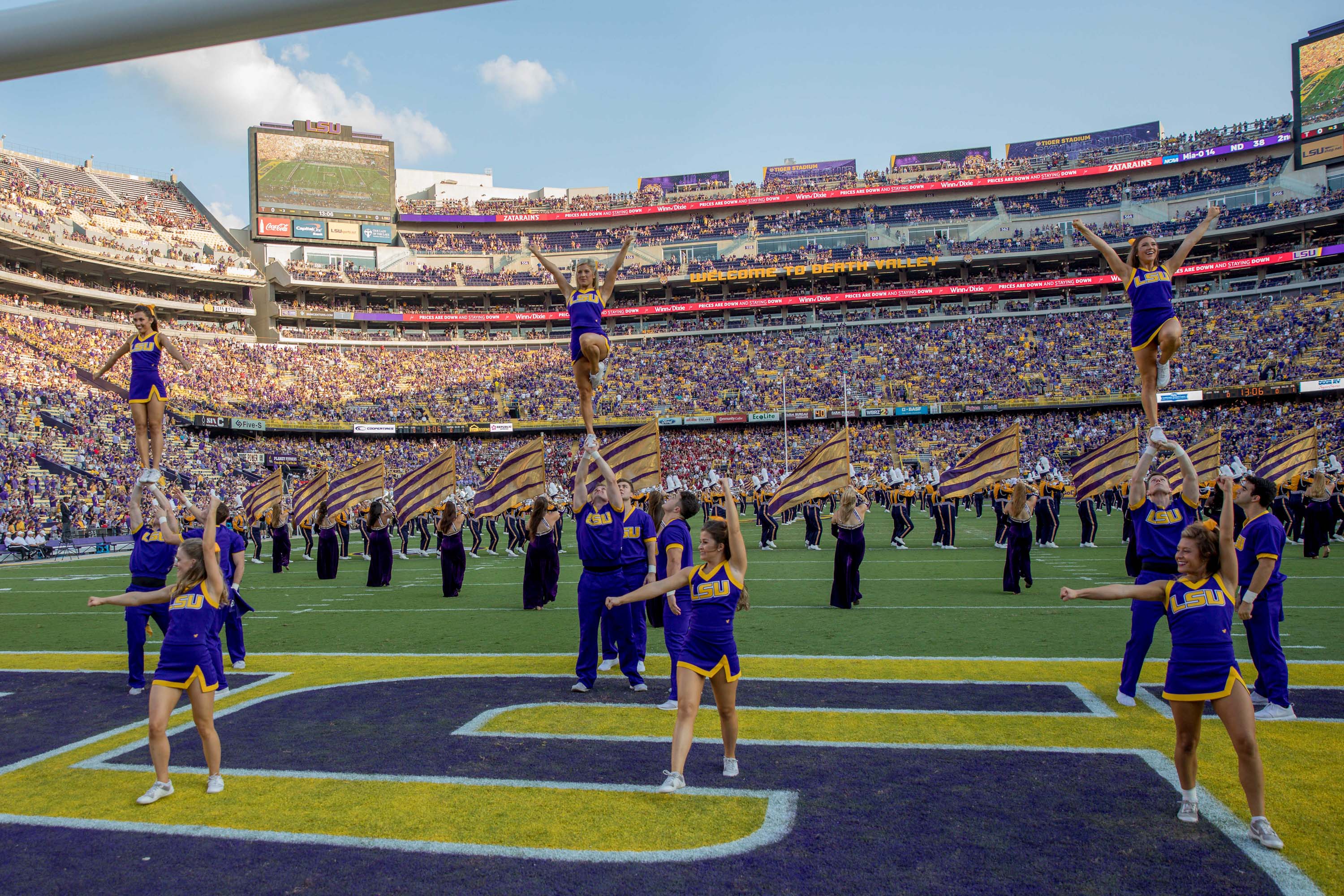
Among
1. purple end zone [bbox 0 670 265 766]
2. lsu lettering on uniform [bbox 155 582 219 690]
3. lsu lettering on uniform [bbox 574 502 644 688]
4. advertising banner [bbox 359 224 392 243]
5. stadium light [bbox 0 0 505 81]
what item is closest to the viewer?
stadium light [bbox 0 0 505 81]

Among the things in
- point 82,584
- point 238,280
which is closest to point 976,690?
point 82,584

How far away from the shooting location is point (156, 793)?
15.3 feet

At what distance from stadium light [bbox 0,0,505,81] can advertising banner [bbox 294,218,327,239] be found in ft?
208

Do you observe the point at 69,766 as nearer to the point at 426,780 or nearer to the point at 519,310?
the point at 426,780

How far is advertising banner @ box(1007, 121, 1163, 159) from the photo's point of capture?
59125 mm

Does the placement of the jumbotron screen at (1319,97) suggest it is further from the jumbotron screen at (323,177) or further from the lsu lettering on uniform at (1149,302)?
the jumbotron screen at (323,177)

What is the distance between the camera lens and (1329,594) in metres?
11.3

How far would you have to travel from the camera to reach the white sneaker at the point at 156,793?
15.2ft

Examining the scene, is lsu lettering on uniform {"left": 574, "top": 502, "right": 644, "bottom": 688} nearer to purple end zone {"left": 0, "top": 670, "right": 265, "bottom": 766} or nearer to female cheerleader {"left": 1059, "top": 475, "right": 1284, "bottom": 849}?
purple end zone {"left": 0, "top": 670, "right": 265, "bottom": 766}

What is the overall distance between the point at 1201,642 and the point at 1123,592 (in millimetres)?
404

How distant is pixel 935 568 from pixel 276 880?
14.3 m

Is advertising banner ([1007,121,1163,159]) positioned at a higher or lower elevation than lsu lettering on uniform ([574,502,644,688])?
higher

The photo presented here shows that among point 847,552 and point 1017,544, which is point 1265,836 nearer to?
point 847,552

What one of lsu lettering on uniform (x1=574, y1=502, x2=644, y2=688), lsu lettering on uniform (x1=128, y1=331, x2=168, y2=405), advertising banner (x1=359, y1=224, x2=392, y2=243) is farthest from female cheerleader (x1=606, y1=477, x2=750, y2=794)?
Answer: advertising banner (x1=359, y1=224, x2=392, y2=243)
